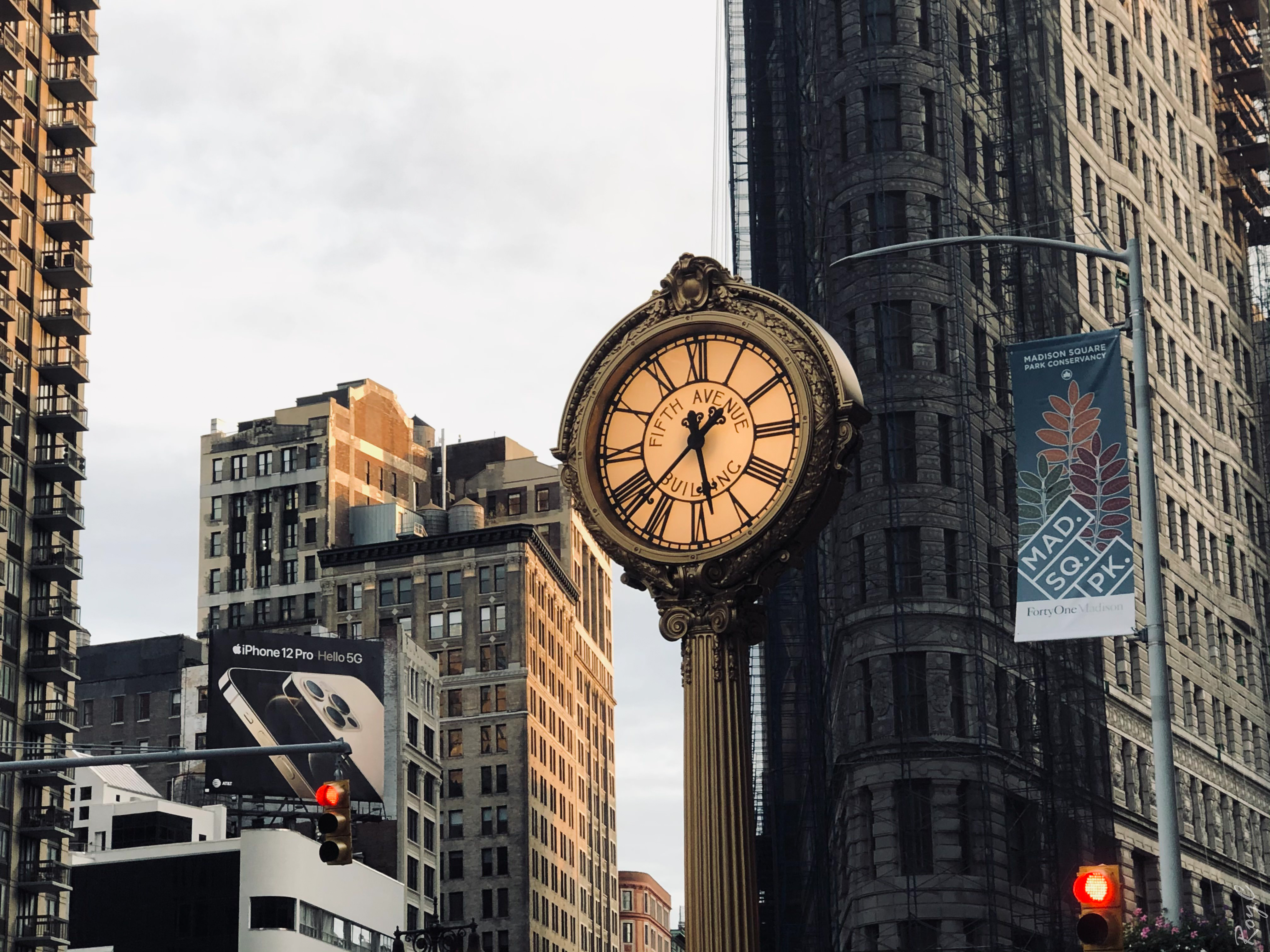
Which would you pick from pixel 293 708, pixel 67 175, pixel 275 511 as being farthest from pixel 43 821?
pixel 275 511

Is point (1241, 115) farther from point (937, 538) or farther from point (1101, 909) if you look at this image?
point (1101, 909)

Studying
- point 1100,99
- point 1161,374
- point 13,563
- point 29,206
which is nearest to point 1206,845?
point 1161,374

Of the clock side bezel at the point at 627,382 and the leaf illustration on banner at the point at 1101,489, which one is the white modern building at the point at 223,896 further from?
the clock side bezel at the point at 627,382

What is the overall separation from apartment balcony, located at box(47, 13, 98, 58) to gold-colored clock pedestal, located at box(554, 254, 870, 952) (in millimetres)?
100655

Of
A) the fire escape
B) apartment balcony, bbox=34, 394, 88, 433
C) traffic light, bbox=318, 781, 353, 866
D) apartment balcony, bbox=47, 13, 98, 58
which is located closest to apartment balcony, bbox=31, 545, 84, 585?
apartment balcony, bbox=34, 394, 88, 433

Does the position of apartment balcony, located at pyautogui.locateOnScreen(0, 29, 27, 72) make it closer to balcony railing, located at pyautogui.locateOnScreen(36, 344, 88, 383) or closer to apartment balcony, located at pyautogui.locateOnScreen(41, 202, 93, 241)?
apartment balcony, located at pyautogui.locateOnScreen(41, 202, 93, 241)

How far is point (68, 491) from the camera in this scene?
335ft

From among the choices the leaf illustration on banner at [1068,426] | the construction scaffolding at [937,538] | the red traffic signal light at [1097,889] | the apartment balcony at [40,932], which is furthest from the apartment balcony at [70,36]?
the red traffic signal light at [1097,889]

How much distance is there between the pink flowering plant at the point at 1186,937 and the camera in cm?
1909

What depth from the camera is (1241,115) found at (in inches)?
3925

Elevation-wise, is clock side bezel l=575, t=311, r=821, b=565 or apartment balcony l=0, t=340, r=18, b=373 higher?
apartment balcony l=0, t=340, r=18, b=373

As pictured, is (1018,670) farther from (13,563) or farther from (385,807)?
(385,807)

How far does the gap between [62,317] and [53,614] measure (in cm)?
1492

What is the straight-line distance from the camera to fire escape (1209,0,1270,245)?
98062 millimetres
